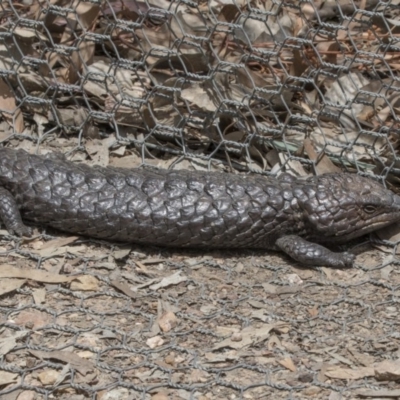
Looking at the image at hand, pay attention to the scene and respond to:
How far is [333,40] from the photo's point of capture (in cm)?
621

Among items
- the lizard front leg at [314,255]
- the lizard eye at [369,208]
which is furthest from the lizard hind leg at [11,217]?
the lizard eye at [369,208]

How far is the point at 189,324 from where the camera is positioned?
489cm

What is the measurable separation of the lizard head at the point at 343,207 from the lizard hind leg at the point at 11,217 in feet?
5.29

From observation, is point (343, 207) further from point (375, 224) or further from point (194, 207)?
point (194, 207)

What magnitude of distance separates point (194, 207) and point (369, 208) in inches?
41.0

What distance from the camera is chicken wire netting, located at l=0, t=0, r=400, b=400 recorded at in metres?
4.53

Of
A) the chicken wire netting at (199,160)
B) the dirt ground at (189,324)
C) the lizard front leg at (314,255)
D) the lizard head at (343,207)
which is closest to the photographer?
the dirt ground at (189,324)

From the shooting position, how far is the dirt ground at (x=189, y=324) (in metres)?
4.42

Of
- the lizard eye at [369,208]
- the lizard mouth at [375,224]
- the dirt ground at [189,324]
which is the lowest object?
the dirt ground at [189,324]

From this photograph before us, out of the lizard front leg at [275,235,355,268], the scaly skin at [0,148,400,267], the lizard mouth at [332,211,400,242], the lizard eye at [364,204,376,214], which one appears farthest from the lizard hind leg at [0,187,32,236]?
the lizard eye at [364,204,376,214]

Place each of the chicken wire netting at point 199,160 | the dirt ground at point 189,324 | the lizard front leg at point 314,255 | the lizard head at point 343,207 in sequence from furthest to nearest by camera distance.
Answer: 1. the lizard head at point 343,207
2. the lizard front leg at point 314,255
3. the chicken wire netting at point 199,160
4. the dirt ground at point 189,324

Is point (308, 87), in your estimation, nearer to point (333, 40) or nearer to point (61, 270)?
point (333, 40)

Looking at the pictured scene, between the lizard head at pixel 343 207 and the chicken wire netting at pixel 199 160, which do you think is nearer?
the chicken wire netting at pixel 199 160

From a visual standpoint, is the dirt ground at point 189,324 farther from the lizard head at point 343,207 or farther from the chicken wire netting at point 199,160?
the lizard head at point 343,207
